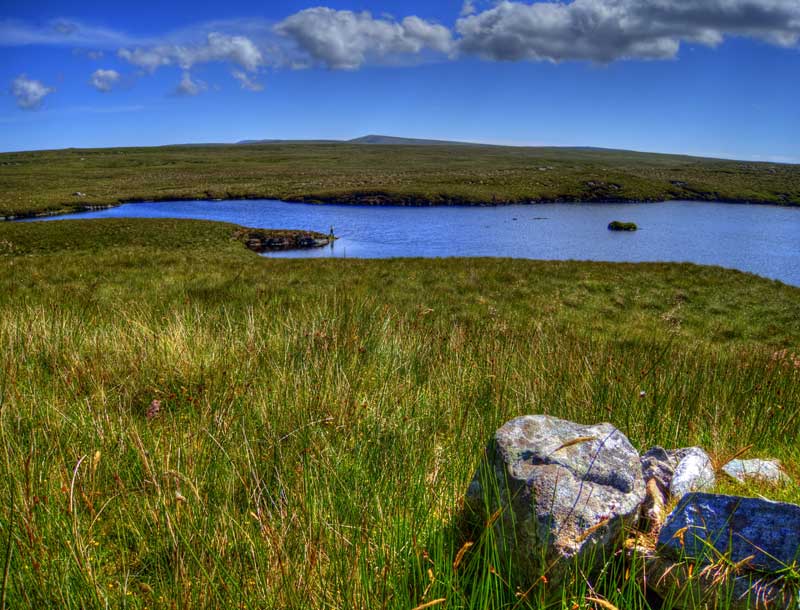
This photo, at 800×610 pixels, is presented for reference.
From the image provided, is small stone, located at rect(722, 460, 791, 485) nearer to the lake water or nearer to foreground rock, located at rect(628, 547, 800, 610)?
foreground rock, located at rect(628, 547, 800, 610)

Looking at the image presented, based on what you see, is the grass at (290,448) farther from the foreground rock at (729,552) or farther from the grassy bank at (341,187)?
the grassy bank at (341,187)

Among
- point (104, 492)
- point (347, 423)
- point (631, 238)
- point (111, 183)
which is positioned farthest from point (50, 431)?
point (111, 183)

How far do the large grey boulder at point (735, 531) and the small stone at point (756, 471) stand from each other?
0.87 m

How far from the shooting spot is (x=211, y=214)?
51594 millimetres

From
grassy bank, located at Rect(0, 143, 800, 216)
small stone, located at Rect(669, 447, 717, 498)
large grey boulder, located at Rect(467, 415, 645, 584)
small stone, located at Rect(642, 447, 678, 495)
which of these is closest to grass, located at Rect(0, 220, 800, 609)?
large grey boulder, located at Rect(467, 415, 645, 584)

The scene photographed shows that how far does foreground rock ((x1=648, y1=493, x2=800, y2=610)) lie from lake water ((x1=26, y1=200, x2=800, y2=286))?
2962cm

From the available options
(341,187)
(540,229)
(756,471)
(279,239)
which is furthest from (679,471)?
(341,187)

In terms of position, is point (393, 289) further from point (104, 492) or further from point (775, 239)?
point (775, 239)

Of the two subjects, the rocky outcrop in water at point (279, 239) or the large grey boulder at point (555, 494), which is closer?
the large grey boulder at point (555, 494)

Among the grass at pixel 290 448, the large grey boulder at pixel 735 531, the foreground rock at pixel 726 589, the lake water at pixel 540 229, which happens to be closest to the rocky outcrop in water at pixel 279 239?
the lake water at pixel 540 229

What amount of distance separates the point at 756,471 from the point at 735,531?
46.7 inches

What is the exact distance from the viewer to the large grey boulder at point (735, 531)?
201 centimetres

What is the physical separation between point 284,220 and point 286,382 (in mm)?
47820

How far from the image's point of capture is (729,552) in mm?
1964
